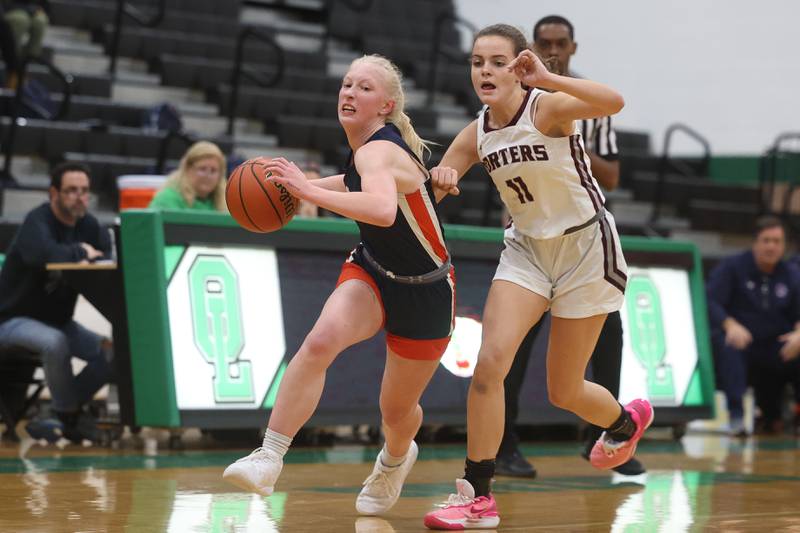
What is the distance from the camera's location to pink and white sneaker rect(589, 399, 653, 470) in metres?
5.07

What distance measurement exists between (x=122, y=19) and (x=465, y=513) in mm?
9997

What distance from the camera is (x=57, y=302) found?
23.9 ft

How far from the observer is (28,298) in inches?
283

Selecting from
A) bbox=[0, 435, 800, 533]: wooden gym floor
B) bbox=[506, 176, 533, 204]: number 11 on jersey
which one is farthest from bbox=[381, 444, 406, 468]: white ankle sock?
bbox=[506, 176, 533, 204]: number 11 on jersey

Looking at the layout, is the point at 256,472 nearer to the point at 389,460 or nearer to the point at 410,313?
the point at 389,460

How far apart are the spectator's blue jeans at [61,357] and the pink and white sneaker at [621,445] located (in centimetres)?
304

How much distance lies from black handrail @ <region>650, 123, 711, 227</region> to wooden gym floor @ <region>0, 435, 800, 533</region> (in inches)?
250

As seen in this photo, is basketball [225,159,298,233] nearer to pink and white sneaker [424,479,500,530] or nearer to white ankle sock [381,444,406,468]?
white ankle sock [381,444,406,468]

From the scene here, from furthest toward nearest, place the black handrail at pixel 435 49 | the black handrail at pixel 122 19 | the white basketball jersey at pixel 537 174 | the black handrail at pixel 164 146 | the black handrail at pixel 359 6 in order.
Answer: the black handrail at pixel 359 6 < the black handrail at pixel 435 49 < the black handrail at pixel 122 19 < the black handrail at pixel 164 146 < the white basketball jersey at pixel 537 174

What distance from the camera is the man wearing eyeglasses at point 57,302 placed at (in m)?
6.99

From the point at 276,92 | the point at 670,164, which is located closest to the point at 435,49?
the point at 276,92

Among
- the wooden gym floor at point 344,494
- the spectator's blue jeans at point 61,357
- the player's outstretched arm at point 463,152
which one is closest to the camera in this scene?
the wooden gym floor at point 344,494

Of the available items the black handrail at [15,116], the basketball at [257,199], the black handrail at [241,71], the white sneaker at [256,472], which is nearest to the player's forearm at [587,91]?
the basketball at [257,199]

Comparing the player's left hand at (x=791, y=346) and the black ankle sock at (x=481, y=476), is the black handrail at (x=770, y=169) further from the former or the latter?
the black ankle sock at (x=481, y=476)
